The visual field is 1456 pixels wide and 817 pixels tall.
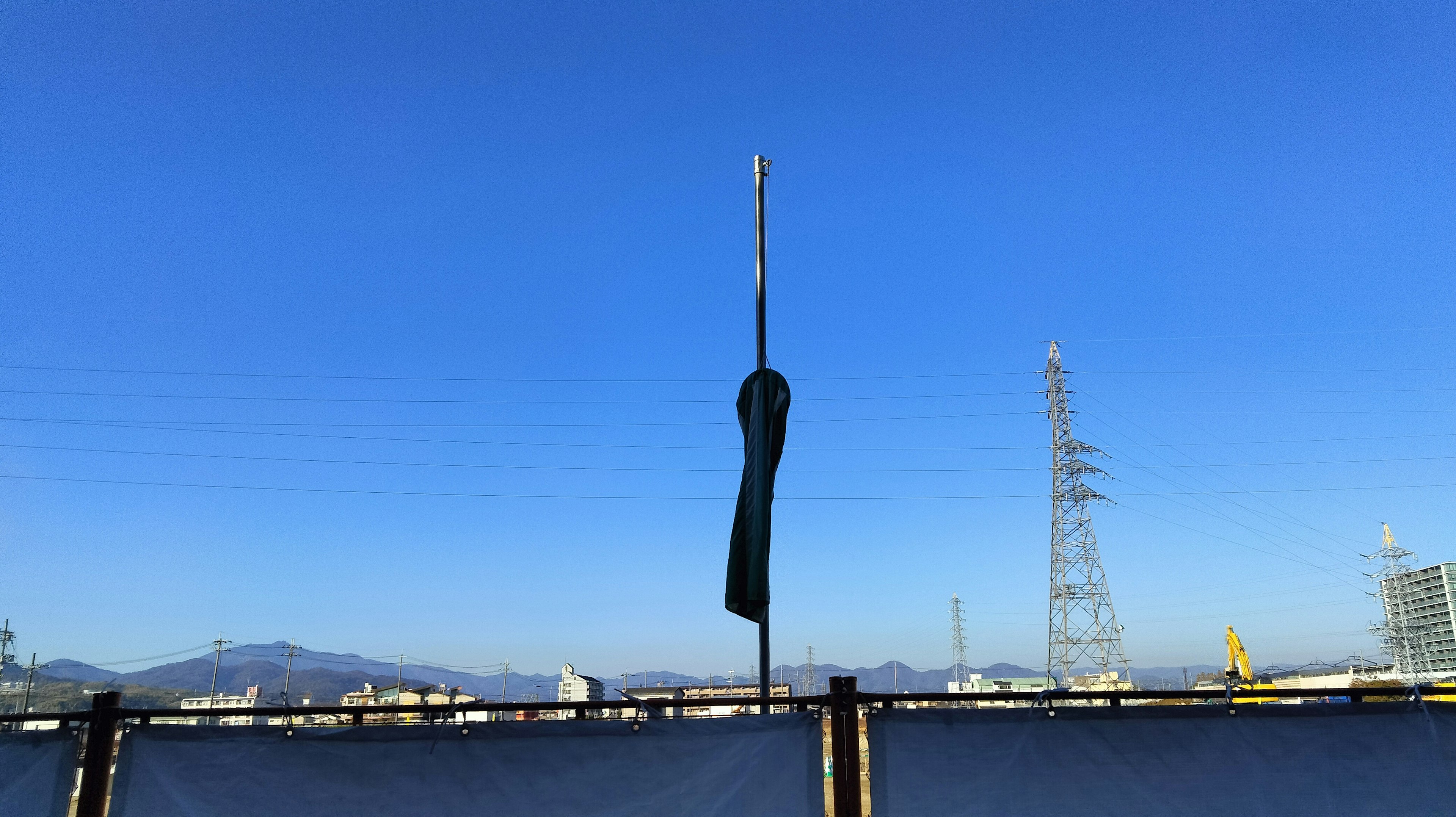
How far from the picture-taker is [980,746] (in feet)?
18.3

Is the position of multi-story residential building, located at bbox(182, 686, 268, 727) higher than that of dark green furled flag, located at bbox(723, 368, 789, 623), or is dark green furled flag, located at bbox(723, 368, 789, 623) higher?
dark green furled flag, located at bbox(723, 368, 789, 623)

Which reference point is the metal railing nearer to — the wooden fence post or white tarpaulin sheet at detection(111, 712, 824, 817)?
the wooden fence post

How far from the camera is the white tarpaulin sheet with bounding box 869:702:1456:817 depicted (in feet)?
18.1

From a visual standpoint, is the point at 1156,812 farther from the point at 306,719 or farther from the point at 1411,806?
the point at 306,719

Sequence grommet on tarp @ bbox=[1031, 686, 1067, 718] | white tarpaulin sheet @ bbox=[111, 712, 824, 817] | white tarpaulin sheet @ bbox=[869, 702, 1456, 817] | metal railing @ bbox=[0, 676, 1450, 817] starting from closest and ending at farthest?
metal railing @ bbox=[0, 676, 1450, 817]
white tarpaulin sheet @ bbox=[111, 712, 824, 817]
white tarpaulin sheet @ bbox=[869, 702, 1456, 817]
grommet on tarp @ bbox=[1031, 686, 1067, 718]

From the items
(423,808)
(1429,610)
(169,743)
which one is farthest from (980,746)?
(1429,610)

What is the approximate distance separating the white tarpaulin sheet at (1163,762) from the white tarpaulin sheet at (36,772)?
4.97 meters

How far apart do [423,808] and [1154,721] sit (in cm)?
476

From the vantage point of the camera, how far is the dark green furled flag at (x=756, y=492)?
6203mm

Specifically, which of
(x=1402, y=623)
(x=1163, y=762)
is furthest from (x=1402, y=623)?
(x=1163, y=762)

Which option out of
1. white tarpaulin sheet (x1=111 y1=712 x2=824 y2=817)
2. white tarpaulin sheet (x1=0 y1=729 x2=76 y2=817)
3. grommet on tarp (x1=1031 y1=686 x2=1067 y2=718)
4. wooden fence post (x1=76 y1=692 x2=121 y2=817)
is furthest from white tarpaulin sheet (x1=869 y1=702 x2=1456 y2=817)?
white tarpaulin sheet (x1=0 y1=729 x2=76 y2=817)

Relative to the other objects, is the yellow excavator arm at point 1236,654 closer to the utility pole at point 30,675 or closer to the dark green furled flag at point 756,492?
the dark green furled flag at point 756,492

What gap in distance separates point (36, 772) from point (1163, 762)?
7.10 metres

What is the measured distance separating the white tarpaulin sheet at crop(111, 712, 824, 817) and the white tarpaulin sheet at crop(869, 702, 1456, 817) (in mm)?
706
